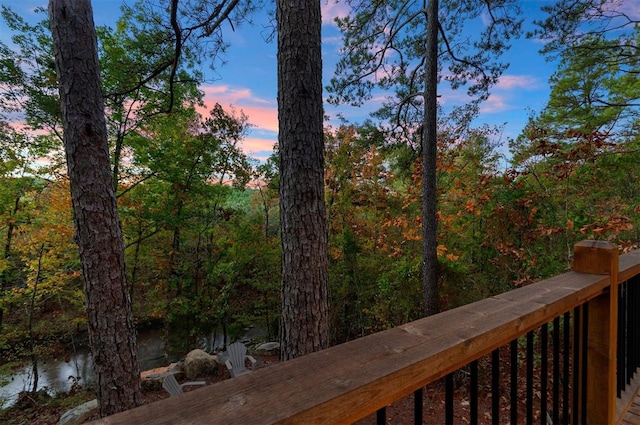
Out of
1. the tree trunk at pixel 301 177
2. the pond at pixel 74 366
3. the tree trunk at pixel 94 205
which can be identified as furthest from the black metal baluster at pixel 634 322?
the pond at pixel 74 366

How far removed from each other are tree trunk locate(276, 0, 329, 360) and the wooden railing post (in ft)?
5.35

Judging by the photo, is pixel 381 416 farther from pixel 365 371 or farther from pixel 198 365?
pixel 198 365

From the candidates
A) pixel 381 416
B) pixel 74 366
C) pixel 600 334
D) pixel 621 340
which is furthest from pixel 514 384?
pixel 74 366

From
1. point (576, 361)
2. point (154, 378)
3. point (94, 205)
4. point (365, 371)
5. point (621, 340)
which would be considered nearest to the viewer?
point (365, 371)

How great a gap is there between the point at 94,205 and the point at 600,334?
12.8 feet

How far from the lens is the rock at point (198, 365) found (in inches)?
243

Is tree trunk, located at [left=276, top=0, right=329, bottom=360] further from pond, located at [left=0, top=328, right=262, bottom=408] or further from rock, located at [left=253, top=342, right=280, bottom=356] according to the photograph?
pond, located at [left=0, top=328, right=262, bottom=408]

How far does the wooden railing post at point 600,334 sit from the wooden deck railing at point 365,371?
30cm

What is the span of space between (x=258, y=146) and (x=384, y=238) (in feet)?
15.4

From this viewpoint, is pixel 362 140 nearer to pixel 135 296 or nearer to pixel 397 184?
pixel 397 184

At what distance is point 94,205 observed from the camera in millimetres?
2854

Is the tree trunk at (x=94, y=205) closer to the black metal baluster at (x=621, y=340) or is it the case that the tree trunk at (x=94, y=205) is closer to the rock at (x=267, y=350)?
the black metal baluster at (x=621, y=340)

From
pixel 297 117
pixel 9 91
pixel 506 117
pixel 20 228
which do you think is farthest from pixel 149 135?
pixel 506 117

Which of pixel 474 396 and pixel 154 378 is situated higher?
pixel 474 396
